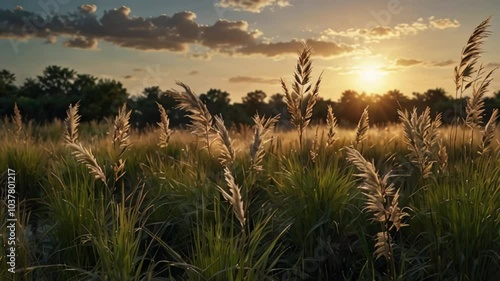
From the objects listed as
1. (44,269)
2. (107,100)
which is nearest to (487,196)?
(44,269)

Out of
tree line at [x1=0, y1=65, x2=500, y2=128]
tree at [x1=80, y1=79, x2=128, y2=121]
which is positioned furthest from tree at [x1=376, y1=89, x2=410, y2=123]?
tree at [x1=80, y1=79, x2=128, y2=121]

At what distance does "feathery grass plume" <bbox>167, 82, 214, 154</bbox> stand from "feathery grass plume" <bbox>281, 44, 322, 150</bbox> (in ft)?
2.43

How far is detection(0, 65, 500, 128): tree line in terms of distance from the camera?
38.4 meters

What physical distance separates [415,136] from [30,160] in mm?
6507

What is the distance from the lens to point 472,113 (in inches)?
197

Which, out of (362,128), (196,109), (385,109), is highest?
(196,109)

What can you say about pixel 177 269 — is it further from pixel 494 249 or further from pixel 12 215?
pixel 494 249

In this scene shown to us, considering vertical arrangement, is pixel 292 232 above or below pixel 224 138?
below

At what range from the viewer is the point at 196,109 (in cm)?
396

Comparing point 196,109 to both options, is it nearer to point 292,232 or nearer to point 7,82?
point 292,232

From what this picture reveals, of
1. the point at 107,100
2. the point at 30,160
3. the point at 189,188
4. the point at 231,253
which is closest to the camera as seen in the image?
the point at 231,253

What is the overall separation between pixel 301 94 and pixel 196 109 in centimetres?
102

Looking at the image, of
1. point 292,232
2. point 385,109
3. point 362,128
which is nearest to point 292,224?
point 292,232

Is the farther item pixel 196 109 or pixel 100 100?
pixel 100 100
